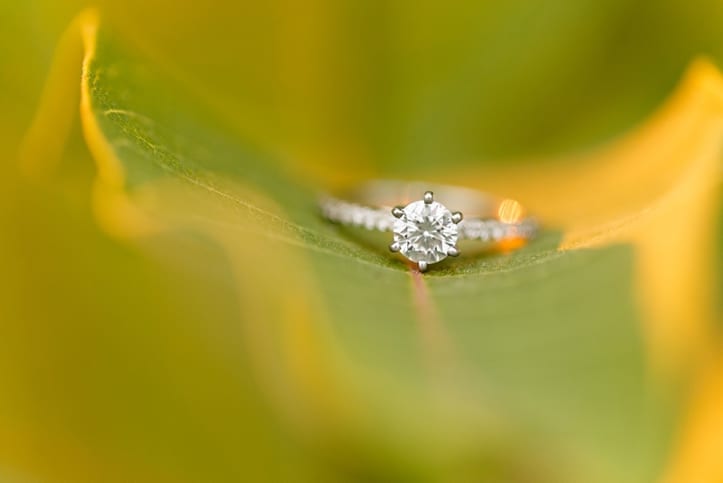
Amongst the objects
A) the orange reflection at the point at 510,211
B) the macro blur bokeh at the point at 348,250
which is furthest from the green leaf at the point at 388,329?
the orange reflection at the point at 510,211

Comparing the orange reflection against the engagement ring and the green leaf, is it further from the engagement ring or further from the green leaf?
the green leaf

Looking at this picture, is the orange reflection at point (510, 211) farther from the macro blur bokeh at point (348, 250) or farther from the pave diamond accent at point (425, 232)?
the pave diamond accent at point (425, 232)

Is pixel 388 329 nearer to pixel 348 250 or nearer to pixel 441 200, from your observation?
pixel 348 250

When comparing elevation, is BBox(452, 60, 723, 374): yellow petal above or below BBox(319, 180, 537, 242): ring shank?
below

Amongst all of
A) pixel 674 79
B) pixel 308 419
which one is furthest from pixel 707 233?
pixel 308 419

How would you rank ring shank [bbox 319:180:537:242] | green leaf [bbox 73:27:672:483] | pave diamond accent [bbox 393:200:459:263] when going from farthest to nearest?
ring shank [bbox 319:180:537:242], pave diamond accent [bbox 393:200:459:263], green leaf [bbox 73:27:672:483]

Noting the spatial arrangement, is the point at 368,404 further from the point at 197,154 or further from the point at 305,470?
the point at 197,154

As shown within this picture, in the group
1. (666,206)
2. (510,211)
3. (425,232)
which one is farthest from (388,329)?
(510,211)

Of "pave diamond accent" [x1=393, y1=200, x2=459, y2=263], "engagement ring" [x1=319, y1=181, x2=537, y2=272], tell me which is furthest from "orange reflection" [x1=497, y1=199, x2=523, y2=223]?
"pave diamond accent" [x1=393, y1=200, x2=459, y2=263]

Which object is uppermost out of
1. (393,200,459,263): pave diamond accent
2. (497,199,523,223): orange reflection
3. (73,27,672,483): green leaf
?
(497,199,523,223): orange reflection
